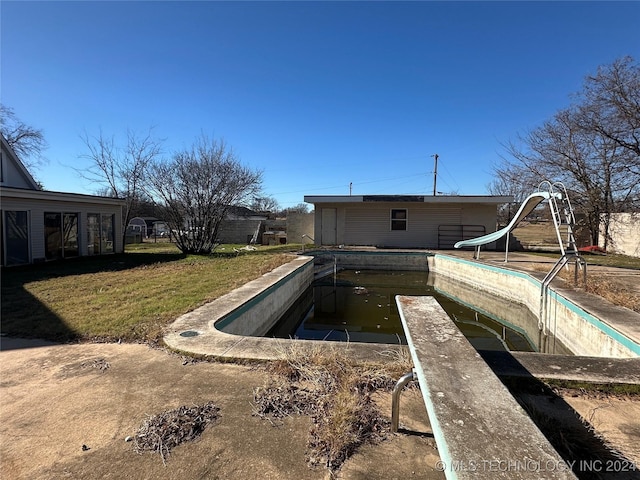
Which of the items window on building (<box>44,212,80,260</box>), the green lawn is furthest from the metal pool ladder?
window on building (<box>44,212,80,260</box>)

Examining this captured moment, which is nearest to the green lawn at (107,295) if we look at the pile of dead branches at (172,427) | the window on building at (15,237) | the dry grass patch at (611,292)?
the window on building at (15,237)

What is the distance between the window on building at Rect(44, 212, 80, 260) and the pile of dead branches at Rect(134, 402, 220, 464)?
39.8 ft

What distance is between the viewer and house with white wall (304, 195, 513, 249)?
16750mm

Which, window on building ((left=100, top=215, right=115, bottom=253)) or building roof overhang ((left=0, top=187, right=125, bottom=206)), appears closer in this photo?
building roof overhang ((left=0, top=187, right=125, bottom=206))

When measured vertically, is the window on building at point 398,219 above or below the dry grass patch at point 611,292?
above

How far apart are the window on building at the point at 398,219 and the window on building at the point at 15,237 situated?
14709mm

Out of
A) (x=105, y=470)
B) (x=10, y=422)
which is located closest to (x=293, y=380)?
(x=105, y=470)

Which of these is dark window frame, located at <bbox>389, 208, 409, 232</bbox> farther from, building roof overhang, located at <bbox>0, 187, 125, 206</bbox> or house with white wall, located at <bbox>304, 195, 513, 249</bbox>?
building roof overhang, located at <bbox>0, 187, 125, 206</bbox>

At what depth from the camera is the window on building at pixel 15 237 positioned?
395 inches

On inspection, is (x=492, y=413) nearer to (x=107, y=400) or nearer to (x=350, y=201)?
(x=107, y=400)

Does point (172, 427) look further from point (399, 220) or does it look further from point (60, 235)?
point (399, 220)

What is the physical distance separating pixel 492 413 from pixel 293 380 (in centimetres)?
169

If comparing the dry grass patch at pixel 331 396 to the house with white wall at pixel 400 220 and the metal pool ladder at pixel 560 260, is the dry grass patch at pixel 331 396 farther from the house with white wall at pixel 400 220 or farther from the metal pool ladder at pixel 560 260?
the house with white wall at pixel 400 220

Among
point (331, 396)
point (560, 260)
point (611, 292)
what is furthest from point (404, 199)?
point (331, 396)
